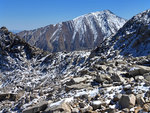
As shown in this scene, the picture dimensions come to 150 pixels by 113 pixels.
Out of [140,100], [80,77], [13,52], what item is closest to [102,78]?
[80,77]

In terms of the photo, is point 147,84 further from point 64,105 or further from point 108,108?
point 64,105

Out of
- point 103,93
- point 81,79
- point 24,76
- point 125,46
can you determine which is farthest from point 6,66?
point 103,93

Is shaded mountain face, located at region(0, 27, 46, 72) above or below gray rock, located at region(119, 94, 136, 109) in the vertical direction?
above

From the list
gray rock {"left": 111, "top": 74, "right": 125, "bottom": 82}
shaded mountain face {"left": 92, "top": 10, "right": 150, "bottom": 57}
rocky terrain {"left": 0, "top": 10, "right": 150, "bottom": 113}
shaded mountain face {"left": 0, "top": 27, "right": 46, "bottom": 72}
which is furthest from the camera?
shaded mountain face {"left": 0, "top": 27, "right": 46, "bottom": 72}

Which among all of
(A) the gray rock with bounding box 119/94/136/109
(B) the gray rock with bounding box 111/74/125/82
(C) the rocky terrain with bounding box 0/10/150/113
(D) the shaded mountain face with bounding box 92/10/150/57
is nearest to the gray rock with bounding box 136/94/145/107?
(C) the rocky terrain with bounding box 0/10/150/113

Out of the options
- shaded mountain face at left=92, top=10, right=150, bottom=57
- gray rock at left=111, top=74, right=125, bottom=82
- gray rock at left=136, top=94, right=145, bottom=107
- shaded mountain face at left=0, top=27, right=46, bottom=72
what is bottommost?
gray rock at left=136, top=94, right=145, bottom=107

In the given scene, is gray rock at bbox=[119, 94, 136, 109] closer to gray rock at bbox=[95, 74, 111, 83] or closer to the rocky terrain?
the rocky terrain

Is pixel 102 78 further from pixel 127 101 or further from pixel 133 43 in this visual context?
pixel 133 43

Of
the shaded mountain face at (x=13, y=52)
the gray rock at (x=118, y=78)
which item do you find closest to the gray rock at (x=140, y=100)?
the gray rock at (x=118, y=78)

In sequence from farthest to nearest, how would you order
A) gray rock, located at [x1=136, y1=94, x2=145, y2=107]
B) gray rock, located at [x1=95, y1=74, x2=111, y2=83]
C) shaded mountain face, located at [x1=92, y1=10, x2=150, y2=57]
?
1. shaded mountain face, located at [x1=92, y1=10, x2=150, y2=57]
2. gray rock, located at [x1=95, y1=74, x2=111, y2=83]
3. gray rock, located at [x1=136, y1=94, x2=145, y2=107]
